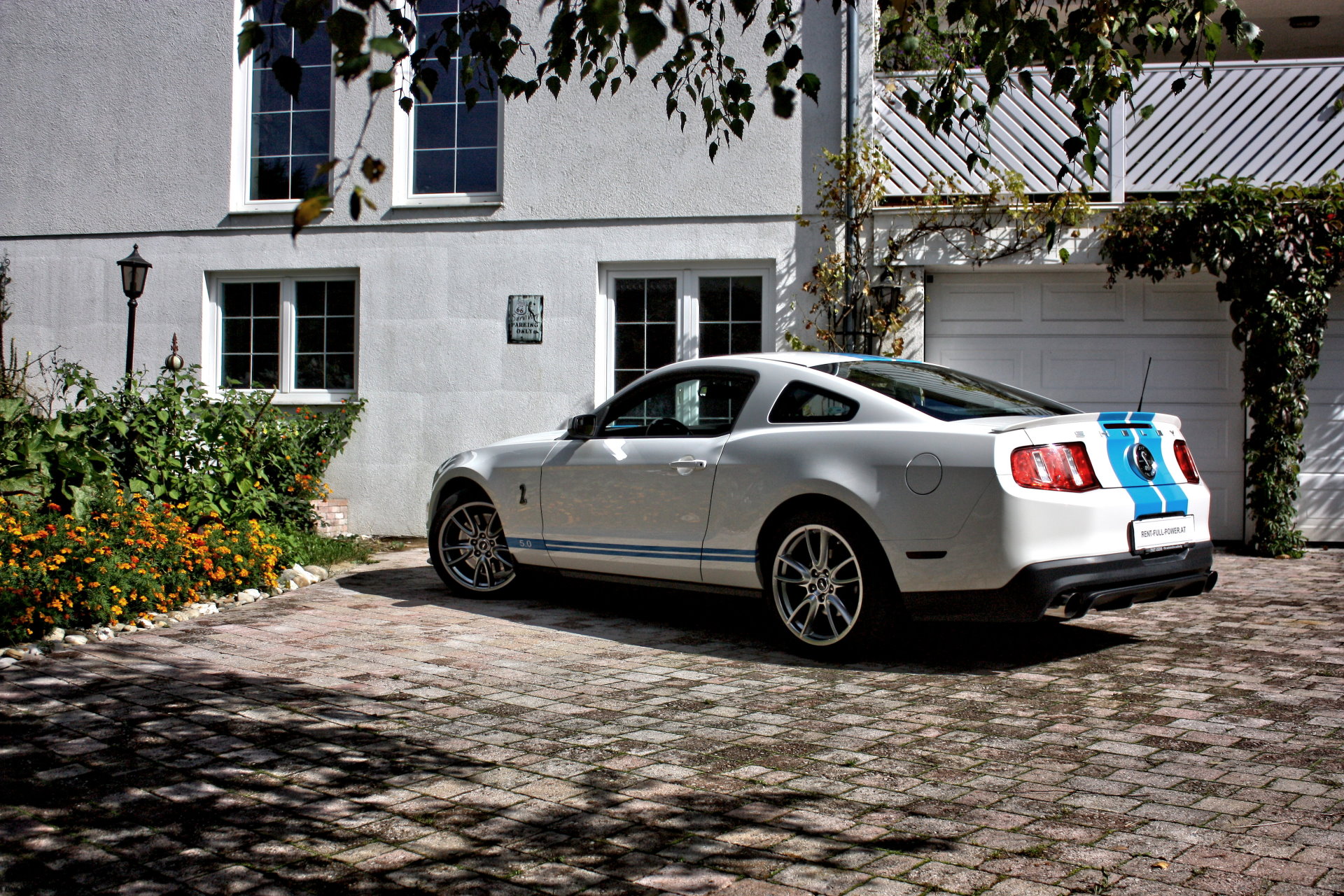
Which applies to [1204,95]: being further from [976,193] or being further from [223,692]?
[223,692]

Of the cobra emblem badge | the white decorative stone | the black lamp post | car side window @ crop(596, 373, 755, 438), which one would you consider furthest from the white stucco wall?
the cobra emblem badge

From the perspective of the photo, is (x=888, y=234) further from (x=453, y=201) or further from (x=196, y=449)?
(x=196, y=449)

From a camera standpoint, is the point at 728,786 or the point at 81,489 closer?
the point at 728,786

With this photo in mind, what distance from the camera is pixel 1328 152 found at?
1023 cm

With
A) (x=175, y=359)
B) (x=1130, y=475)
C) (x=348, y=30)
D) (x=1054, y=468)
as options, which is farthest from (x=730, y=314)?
(x=348, y=30)

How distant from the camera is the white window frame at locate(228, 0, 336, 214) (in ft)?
38.9

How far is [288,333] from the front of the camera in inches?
469

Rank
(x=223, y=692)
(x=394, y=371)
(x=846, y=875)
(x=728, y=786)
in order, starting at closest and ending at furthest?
(x=846, y=875)
(x=728, y=786)
(x=223, y=692)
(x=394, y=371)

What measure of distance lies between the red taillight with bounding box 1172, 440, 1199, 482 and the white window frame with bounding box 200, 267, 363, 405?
320 inches

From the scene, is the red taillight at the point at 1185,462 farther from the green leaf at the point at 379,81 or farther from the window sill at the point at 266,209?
the window sill at the point at 266,209

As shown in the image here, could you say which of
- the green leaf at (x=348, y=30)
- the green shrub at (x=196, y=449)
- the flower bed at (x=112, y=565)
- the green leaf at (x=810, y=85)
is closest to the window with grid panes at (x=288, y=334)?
the green shrub at (x=196, y=449)

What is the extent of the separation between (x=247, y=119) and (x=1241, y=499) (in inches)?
405

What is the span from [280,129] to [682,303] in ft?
15.3

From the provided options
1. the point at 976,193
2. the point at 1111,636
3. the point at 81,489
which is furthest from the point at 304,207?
the point at 976,193
